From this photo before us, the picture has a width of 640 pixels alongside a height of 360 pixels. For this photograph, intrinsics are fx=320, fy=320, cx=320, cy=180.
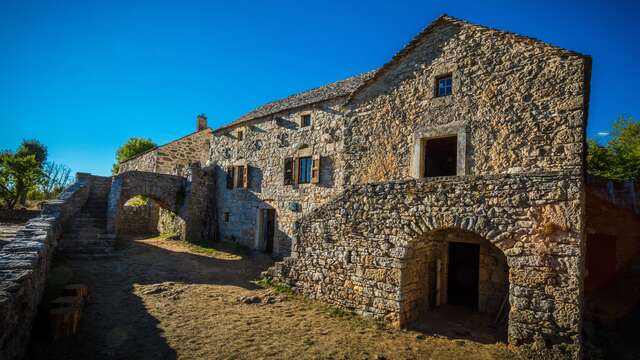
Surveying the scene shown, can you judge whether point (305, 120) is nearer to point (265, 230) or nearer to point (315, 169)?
point (315, 169)

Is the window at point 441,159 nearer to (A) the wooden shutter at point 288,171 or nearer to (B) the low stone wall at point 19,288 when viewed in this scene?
(A) the wooden shutter at point 288,171

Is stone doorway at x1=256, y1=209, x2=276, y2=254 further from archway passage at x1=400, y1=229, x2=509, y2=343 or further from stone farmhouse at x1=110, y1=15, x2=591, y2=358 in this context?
archway passage at x1=400, y1=229, x2=509, y2=343

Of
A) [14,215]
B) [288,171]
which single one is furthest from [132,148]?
[288,171]

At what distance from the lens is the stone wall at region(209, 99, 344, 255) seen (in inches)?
581

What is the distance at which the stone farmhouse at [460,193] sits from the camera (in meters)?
5.97

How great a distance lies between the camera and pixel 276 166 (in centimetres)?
1695

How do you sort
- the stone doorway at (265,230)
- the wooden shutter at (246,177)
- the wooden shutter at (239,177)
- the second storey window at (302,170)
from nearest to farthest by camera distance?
the second storey window at (302,170)
the stone doorway at (265,230)
the wooden shutter at (246,177)
the wooden shutter at (239,177)

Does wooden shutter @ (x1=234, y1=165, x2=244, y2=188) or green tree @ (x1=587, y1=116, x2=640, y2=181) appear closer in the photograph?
green tree @ (x1=587, y1=116, x2=640, y2=181)

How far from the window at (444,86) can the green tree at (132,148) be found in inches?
1361

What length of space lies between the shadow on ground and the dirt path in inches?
0.8

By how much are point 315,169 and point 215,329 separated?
29.7ft

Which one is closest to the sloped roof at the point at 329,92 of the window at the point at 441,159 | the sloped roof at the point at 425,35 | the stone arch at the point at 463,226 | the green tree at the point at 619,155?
the sloped roof at the point at 425,35

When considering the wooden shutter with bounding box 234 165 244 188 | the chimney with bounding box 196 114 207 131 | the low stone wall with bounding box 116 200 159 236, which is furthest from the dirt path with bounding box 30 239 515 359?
the chimney with bounding box 196 114 207 131

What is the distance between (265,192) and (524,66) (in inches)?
497
